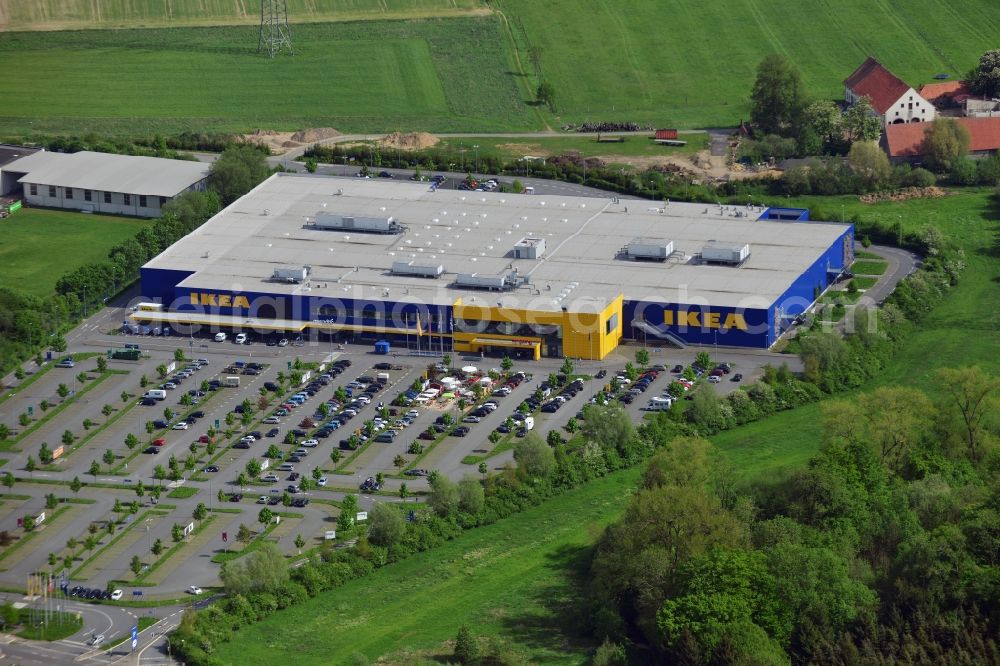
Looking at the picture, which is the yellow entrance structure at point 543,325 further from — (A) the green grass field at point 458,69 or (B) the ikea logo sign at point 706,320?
(A) the green grass field at point 458,69

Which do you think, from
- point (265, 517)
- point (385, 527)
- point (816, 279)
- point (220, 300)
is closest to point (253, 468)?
point (265, 517)

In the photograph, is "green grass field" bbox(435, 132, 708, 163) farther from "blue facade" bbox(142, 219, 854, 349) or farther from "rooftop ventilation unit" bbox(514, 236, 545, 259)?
"blue facade" bbox(142, 219, 854, 349)

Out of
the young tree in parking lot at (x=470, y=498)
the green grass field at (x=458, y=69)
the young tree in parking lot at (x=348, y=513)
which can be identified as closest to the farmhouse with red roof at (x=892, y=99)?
the green grass field at (x=458, y=69)

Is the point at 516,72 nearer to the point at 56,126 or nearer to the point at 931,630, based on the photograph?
the point at 56,126

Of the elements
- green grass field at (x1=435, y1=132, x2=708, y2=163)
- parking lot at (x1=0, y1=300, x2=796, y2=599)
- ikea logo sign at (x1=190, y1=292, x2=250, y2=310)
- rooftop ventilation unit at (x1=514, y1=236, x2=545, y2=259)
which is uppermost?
rooftop ventilation unit at (x1=514, y1=236, x2=545, y2=259)

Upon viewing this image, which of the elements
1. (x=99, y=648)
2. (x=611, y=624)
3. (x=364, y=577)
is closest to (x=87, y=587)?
(x=99, y=648)

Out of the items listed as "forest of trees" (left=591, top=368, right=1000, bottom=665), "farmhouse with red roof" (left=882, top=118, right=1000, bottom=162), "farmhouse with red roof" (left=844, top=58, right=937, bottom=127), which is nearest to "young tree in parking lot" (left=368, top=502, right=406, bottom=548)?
"forest of trees" (left=591, top=368, right=1000, bottom=665)

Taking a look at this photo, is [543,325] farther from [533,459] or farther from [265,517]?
[265,517]
